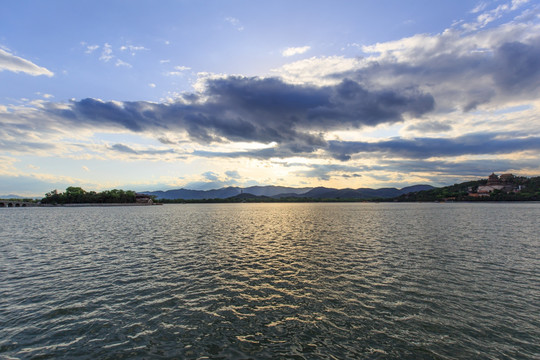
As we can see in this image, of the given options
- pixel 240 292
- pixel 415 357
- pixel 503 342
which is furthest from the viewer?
pixel 240 292

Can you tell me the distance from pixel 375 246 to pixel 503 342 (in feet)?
98.4

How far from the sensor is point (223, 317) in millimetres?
18109

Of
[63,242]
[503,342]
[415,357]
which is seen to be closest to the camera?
[415,357]

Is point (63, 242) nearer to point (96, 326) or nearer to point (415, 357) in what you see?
point (96, 326)

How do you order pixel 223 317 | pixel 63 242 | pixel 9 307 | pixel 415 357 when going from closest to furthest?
pixel 415 357
pixel 223 317
pixel 9 307
pixel 63 242

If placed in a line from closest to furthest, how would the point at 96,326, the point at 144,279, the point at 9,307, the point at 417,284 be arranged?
1. the point at 96,326
2. the point at 9,307
3. the point at 417,284
4. the point at 144,279

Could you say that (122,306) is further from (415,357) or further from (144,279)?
(415,357)

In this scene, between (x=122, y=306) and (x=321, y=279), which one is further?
(x=321, y=279)

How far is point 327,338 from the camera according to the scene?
1525cm

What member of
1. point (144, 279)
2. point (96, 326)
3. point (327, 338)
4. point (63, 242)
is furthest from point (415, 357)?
point (63, 242)

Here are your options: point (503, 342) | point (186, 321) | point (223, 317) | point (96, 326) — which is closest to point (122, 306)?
point (96, 326)

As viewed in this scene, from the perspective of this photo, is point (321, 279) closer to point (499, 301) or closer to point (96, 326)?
point (499, 301)

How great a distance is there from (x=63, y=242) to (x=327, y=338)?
55.9 m

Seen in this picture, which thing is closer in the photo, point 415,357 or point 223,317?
point 415,357
